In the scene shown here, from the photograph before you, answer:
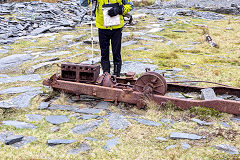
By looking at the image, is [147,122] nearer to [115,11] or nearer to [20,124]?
[20,124]

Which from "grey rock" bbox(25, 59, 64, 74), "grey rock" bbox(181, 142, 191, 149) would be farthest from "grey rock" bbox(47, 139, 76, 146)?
"grey rock" bbox(25, 59, 64, 74)

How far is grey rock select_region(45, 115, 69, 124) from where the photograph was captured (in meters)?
4.12

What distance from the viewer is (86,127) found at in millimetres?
3877

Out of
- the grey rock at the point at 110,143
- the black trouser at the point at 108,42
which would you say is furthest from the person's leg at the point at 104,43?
the grey rock at the point at 110,143

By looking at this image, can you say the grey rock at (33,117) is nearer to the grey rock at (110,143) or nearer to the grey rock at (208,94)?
the grey rock at (110,143)

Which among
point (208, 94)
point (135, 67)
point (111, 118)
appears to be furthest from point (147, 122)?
point (135, 67)

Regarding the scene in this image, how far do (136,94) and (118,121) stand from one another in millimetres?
630

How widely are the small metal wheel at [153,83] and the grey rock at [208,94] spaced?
2.30 ft

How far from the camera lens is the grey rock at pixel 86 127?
378 centimetres

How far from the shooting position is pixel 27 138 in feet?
11.6

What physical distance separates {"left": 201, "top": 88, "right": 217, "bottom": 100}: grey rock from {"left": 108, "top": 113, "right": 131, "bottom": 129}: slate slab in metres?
1.44

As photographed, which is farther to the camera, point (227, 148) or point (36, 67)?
point (36, 67)

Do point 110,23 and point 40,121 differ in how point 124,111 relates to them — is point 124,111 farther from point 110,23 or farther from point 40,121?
point 110,23

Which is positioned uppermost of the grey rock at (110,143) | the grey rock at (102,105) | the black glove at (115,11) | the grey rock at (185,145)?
the black glove at (115,11)
